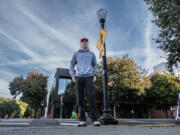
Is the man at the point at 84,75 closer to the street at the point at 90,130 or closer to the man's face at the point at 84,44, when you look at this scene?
the man's face at the point at 84,44

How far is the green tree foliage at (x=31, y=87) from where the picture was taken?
33.4 metres

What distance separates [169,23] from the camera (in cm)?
977

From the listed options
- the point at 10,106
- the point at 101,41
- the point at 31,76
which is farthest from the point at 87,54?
the point at 10,106

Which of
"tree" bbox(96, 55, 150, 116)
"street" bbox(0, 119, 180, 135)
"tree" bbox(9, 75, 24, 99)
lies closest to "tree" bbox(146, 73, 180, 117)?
"tree" bbox(96, 55, 150, 116)

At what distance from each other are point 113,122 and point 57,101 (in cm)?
2843

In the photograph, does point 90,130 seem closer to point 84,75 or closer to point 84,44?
point 84,75

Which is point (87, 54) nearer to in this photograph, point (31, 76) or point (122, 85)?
point (122, 85)

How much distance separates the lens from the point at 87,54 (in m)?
3.75

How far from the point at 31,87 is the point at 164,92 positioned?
29.4 meters

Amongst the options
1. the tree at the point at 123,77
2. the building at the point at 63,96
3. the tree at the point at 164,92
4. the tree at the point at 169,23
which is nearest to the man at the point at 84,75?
the tree at the point at 169,23

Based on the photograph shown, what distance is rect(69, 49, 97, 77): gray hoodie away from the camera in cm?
358

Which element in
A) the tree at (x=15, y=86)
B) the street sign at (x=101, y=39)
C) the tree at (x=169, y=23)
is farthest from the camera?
the tree at (x=15, y=86)

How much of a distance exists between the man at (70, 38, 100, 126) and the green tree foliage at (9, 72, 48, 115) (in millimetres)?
32478

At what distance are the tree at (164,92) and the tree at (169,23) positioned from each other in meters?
23.5
